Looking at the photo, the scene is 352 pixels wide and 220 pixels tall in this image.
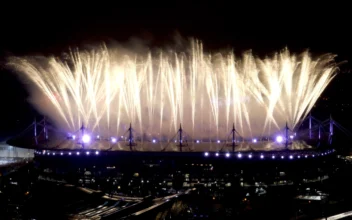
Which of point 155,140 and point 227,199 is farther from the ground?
point 155,140

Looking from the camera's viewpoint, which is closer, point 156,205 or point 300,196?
point 156,205

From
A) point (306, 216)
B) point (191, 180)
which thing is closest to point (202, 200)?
point (306, 216)

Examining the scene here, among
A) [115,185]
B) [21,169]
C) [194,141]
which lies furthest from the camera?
[194,141]

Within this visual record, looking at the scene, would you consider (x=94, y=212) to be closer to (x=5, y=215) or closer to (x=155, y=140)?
(x=5, y=215)

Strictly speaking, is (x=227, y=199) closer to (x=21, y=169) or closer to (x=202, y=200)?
(x=202, y=200)

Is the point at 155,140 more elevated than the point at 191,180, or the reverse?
the point at 155,140

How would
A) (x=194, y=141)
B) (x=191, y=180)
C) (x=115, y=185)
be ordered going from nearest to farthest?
(x=115, y=185)
(x=191, y=180)
(x=194, y=141)

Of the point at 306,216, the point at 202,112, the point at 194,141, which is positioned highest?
the point at 202,112

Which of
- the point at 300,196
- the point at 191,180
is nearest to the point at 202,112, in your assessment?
the point at 191,180

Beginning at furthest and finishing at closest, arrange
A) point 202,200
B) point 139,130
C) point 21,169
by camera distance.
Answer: point 139,130 < point 21,169 < point 202,200
